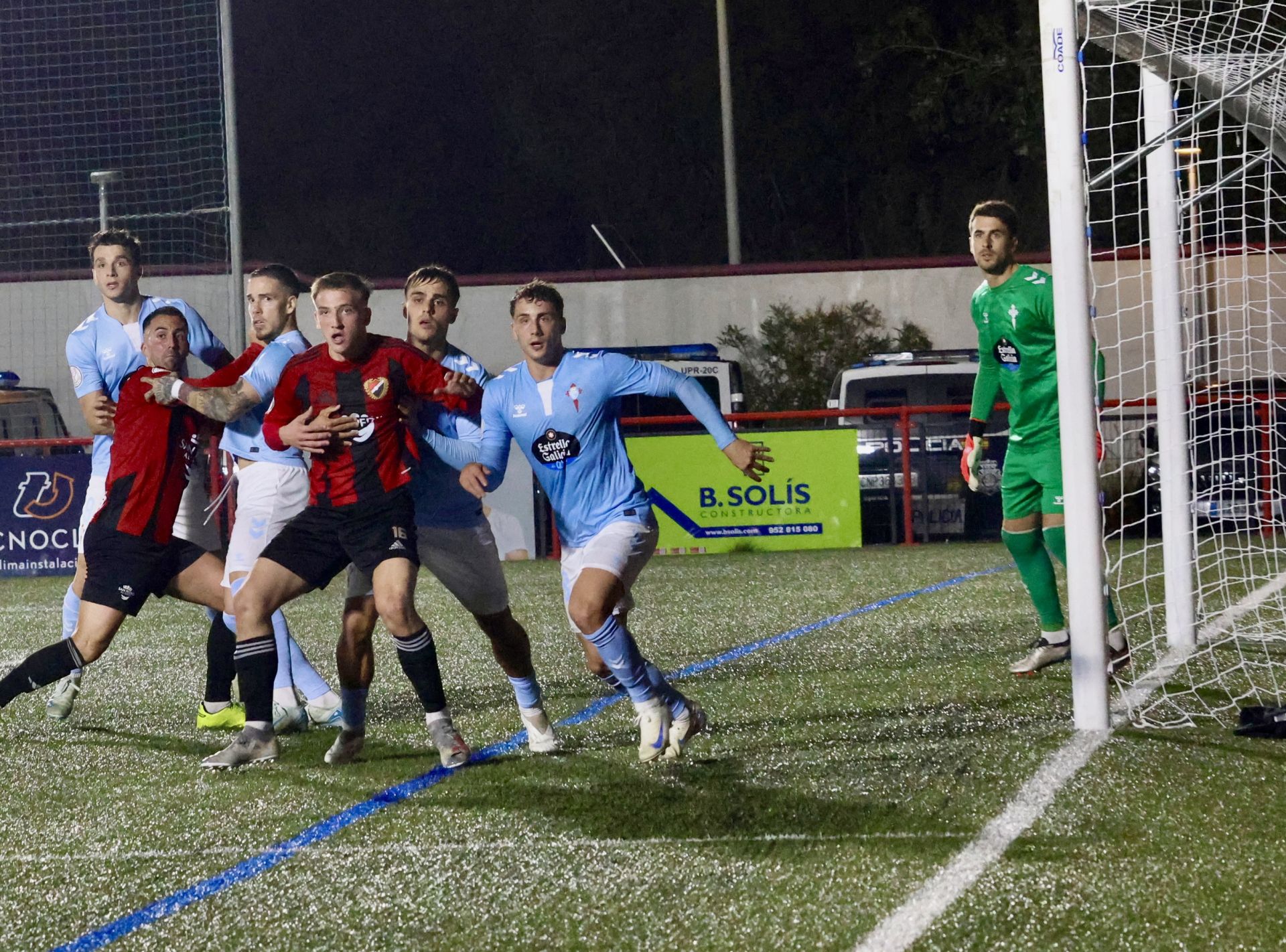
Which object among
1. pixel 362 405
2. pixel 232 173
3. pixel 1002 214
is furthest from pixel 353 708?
pixel 232 173

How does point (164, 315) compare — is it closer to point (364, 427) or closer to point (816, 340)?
point (364, 427)

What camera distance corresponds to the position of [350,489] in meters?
5.60

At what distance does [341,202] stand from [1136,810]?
41622 mm

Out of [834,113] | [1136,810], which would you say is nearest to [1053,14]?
[1136,810]

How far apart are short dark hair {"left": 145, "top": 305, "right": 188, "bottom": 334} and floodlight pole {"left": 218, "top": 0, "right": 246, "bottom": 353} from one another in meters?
7.92

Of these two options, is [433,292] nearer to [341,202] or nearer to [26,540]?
[26,540]

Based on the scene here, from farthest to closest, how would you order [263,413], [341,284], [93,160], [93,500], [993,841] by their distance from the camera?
[93,160] < [263,413] < [93,500] < [341,284] < [993,841]

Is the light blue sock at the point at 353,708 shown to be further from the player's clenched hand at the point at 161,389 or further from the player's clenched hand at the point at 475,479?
the player's clenched hand at the point at 161,389

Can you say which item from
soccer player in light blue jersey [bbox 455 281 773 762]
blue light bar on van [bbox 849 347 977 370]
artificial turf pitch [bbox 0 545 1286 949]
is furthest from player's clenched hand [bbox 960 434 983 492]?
blue light bar on van [bbox 849 347 977 370]

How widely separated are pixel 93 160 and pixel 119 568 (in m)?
14.4

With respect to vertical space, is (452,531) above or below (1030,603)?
above

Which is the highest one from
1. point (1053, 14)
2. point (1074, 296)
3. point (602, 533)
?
point (1053, 14)

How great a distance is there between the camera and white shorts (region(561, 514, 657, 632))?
5.46 m

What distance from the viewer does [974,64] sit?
32.7m
